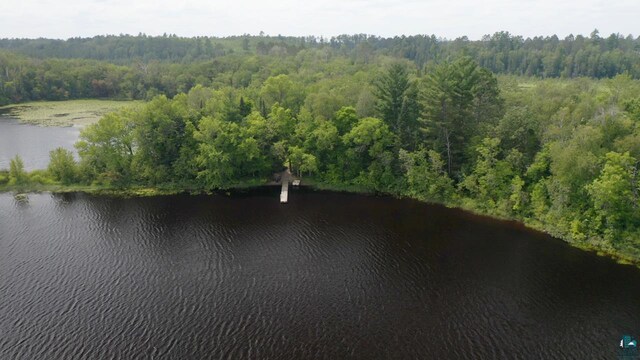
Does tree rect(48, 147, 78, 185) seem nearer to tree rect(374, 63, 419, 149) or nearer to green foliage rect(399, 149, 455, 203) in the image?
tree rect(374, 63, 419, 149)

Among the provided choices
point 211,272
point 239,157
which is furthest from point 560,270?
point 239,157

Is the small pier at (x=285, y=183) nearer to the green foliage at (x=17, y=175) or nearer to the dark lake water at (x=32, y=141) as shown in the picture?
the green foliage at (x=17, y=175)

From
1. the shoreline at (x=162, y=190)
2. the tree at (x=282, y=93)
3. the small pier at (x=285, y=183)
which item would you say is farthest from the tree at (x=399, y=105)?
the tree at (x=282, y=93)

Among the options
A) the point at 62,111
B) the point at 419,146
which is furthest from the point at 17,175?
the point at 62,111

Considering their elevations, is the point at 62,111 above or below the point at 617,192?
below

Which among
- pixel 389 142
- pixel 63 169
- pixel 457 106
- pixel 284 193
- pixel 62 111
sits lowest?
pixel 284 193

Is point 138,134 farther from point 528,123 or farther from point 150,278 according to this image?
point 528,123

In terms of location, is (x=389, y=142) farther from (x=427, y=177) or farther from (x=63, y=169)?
(x=63, y=169)
